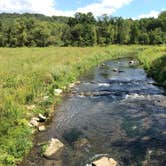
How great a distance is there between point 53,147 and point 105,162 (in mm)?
2639

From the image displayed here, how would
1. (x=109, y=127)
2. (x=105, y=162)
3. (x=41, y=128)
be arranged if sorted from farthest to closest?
1. (x=109, y=127)
2. (x=41, y=128)
3. (x=105, y=162)

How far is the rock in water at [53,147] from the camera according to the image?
12.9m

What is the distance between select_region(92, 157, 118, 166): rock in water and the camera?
11727 millimetres

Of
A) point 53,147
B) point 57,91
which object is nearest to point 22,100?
point 57,91

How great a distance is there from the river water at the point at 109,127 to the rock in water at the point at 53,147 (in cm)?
26

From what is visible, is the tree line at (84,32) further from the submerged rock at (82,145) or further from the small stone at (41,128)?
the submerged rock at (82,145)

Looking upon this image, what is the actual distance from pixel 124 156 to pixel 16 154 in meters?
4.46

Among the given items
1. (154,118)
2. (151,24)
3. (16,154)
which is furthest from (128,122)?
(151,24)

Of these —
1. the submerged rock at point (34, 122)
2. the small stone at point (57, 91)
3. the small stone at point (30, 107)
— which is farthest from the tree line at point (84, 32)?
the submerged rock at point (34, 122)

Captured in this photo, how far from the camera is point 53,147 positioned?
13281 mm

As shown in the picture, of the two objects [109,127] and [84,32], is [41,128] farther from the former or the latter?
[84,32]

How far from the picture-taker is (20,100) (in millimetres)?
18422

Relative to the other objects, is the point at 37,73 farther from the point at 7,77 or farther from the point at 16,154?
the point at 16,154

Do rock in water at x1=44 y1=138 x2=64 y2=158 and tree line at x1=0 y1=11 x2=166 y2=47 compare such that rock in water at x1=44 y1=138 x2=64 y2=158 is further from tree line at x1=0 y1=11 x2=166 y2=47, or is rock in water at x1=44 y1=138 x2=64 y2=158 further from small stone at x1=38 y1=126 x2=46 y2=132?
tree line at x1=0 y1=11 x2=166 y2=47
